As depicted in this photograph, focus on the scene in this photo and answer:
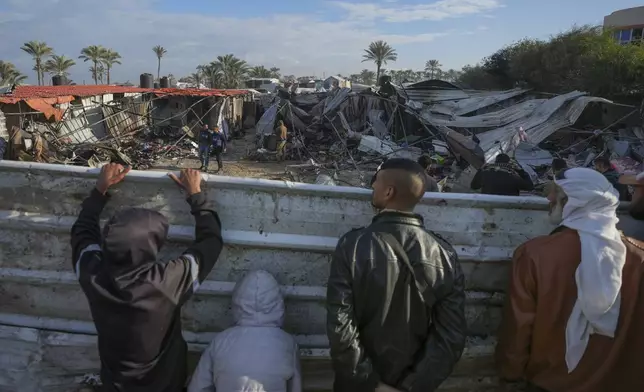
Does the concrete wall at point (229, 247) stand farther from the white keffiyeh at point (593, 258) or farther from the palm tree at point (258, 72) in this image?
the palm tree at point (258, 72)

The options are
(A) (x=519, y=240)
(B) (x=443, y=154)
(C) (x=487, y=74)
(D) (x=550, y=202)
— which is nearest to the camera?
(D) (x=550, y=202)

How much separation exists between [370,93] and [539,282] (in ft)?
56.0

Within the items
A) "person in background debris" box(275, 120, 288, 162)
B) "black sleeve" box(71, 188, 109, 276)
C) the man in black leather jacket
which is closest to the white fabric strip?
"black sleeve" box(71, 188, 109, 276)

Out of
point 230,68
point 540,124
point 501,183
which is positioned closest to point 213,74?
point 230,68

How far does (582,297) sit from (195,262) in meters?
1.51

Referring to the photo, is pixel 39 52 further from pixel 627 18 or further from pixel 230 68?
pixel 627 18

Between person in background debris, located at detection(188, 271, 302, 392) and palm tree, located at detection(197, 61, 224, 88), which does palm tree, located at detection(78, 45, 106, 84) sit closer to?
palm tree, located at detection(197, 61, 224, 88)

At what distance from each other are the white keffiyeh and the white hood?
1.19 metres

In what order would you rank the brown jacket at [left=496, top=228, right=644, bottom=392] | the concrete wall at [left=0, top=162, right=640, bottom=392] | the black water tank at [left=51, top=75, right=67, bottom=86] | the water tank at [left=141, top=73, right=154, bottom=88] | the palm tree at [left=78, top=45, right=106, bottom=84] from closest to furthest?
the brown jacket at [left=496, top=228, right=644, bottom=392]
the concrete wall at [left=0, top=162, right=640, bottom=392]
the black water tank at [left=51, top=75, right=67, bottom=86]
the water tank at [left=141, top=73, right=154, bottom=88]
the palm tree at [left=78, top=45, right=106, bottom=84]

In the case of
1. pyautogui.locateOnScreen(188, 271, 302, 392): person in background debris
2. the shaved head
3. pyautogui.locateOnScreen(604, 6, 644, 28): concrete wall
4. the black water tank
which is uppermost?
pyautogui.locateOnScreen(604, 6, 644, 28): concrete wall

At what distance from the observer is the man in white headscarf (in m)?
1.72

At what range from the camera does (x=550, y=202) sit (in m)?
2.01

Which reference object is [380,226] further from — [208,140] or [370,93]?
[370,93]

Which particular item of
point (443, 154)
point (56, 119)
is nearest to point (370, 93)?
point (443, 154)
